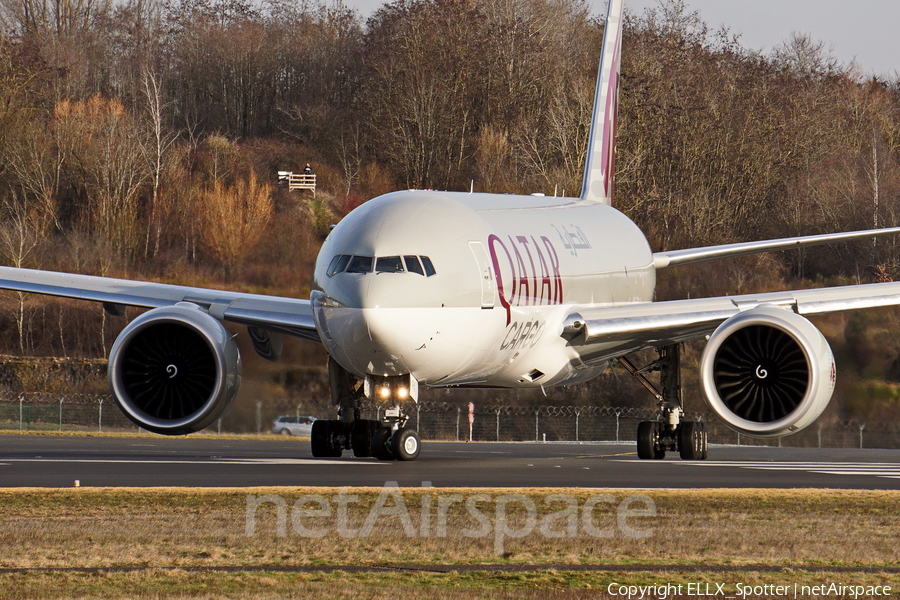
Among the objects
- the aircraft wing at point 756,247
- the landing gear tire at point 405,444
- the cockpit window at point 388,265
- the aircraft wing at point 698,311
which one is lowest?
the landing gear tire at point 405,444

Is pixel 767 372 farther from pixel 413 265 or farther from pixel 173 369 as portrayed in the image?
pixel 173 369

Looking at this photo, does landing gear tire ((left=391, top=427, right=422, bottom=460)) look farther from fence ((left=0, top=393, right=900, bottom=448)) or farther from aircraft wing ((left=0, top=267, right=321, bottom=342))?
fence ((left=0, top=393, right=900, bottom=448))

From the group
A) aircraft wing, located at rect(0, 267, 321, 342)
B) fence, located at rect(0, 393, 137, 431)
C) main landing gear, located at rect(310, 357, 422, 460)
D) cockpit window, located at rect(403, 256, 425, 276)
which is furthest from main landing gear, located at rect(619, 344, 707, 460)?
fence, located at rect(0, 393, 137, 431)

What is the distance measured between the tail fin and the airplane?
5428 millimetres

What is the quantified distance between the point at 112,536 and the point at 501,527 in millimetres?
3523

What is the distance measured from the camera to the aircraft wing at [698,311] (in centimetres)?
2200

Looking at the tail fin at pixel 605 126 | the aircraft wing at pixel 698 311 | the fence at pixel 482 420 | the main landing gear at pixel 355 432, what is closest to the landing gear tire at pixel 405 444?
the main landing gear at pixel 355 432

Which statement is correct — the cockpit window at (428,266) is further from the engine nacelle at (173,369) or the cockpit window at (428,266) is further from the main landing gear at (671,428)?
the main landing gear at (671,428)

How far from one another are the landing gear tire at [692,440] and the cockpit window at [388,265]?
803cm

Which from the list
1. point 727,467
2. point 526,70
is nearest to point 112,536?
point 727,467

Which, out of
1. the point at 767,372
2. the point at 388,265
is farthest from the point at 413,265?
the point at 767,372

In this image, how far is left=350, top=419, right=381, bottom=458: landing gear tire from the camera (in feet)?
76.1

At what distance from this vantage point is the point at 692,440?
23969 millimetres

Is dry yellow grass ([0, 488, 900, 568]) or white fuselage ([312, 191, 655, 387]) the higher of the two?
white fuselage ([312, 191, 655, 387])
